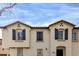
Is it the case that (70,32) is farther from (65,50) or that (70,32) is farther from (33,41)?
(33,41)

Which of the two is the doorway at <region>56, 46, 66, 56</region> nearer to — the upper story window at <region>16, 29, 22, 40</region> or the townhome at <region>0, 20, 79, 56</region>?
the townhome at <region>0, 20, 79, 56</region>

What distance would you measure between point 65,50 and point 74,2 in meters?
0.63

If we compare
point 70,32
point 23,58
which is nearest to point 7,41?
point 23,58

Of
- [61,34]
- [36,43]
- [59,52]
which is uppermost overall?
[61,34]

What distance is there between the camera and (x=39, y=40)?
3146 millimetres

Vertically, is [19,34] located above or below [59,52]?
above

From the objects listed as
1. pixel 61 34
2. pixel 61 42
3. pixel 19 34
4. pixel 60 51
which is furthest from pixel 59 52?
pixel 19 34

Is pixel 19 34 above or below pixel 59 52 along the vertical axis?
above

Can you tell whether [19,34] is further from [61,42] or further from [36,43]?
[61,42]

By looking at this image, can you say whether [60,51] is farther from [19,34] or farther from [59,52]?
[19,34]

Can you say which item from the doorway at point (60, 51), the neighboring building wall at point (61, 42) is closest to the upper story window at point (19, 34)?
the neighboring building wall at point (61, 42)

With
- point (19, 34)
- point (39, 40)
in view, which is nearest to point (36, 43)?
point (39, 40)

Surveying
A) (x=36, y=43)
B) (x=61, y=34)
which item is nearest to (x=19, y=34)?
(x=36, y=43)

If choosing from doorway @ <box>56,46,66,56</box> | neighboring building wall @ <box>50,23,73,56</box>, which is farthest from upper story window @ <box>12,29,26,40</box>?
doorway @ <box>56,46,66,56</box>
